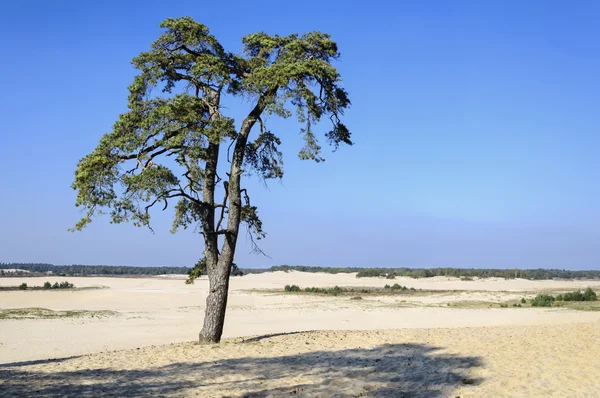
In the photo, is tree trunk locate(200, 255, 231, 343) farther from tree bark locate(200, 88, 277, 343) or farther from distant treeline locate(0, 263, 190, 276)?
distant treeline locate(0, 263, 190, 276)

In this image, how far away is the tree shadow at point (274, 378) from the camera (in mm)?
10453

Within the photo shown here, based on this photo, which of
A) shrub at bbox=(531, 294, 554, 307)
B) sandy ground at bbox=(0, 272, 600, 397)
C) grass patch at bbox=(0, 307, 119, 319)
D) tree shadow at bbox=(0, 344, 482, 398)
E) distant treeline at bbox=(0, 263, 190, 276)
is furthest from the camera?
distant treeline at bbox=(0, 263, 190, 276)

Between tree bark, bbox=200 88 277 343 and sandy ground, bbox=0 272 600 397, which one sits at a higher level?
tree bark, bbox=200 88 277 343

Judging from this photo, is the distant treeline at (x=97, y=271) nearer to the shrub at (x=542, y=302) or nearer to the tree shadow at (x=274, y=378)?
the shrub at (x=542, y=302)

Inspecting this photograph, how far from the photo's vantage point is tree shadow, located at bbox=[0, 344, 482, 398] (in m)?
10.5

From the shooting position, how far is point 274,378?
38.0 feet

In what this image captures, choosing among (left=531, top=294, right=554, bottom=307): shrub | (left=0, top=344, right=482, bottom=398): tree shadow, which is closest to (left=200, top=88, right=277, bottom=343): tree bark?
(left=0, top=344, right=482, bottom=398): tree shadow

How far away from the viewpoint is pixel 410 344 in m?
15.3

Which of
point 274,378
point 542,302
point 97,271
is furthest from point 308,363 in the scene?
point 97,271

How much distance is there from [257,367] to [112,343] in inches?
393

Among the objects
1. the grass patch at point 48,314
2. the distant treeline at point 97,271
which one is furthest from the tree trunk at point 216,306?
the distant treeline at point 97,271

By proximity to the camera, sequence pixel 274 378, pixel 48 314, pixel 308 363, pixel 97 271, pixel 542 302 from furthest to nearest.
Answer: pixel 97 271 < pixel 542 302 < pixel 48 314 < pixel 308 363 < pixel 274 378

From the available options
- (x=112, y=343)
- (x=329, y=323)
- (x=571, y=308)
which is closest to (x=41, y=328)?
(x=112, y=343)

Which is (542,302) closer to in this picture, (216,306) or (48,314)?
(216,306)
